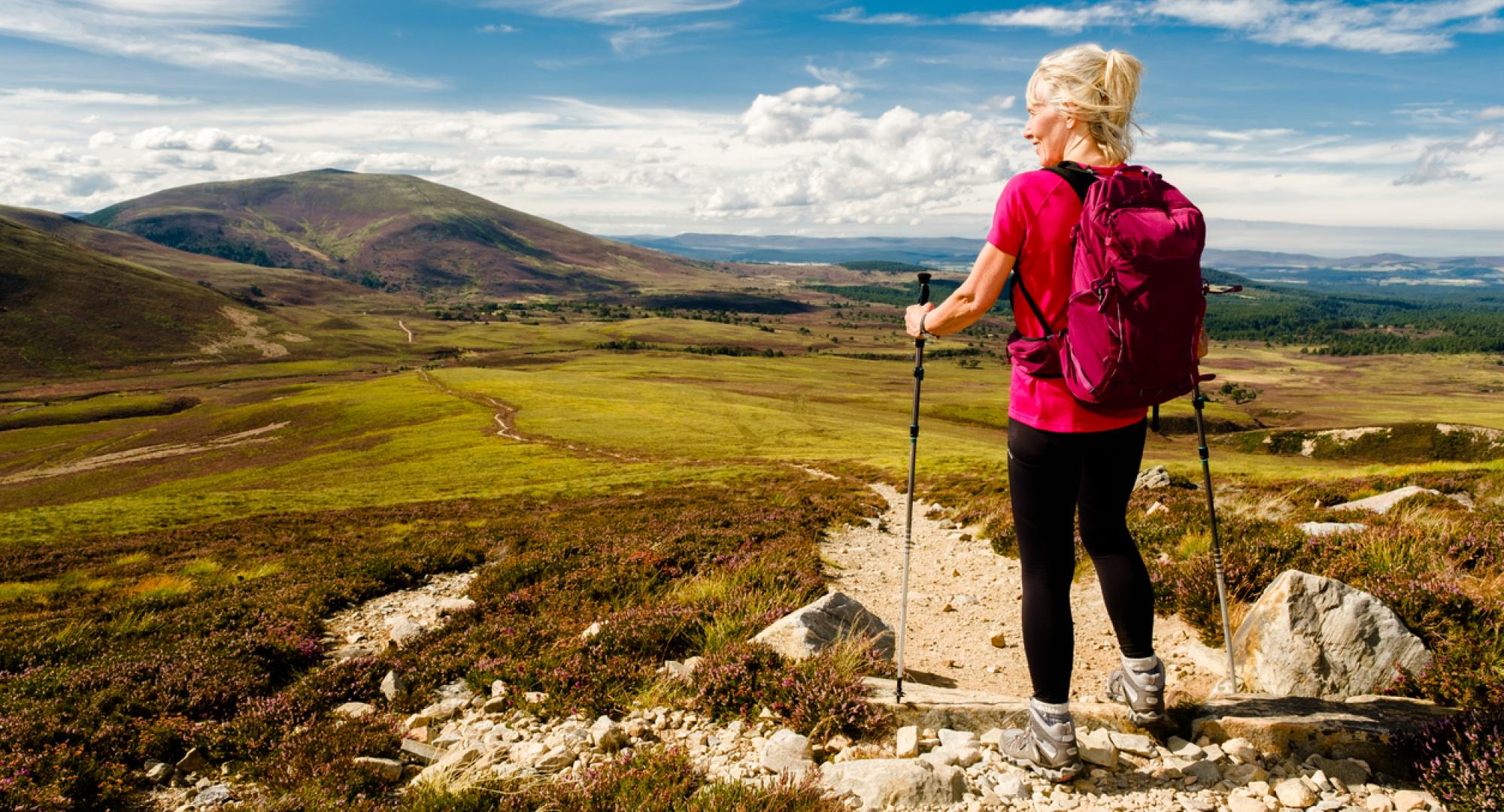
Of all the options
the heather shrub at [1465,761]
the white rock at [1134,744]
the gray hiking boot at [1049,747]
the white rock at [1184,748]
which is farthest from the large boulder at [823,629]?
the heather shrub at [1465,761]

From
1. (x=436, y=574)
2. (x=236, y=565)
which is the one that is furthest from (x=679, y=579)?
(x=236, y=565)

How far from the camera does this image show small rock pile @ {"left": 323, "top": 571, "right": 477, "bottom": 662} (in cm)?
1005

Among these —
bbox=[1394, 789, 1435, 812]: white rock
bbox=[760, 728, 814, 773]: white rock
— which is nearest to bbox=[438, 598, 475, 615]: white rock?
bbox=[760, 728, 814, 773]: white rock

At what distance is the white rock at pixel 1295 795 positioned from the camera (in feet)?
14.8

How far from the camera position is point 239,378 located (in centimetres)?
16862

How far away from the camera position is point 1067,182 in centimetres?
460

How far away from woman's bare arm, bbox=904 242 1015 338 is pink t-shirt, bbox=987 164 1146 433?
3.0 inches

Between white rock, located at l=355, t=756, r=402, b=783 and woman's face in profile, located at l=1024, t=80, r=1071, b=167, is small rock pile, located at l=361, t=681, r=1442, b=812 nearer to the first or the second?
white rock, located at l=355, t=756, r=402, b=783

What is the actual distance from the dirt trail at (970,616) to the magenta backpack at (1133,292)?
2.93m

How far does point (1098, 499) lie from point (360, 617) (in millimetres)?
11818

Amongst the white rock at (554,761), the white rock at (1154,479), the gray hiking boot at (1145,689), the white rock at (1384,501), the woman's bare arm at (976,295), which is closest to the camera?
the woman's bare arm at (976,295)

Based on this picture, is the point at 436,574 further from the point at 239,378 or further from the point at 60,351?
the point at 60,351

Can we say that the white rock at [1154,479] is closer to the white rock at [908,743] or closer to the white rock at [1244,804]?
the white rock at [1244,804]

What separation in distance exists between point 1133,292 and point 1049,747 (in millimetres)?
3091
